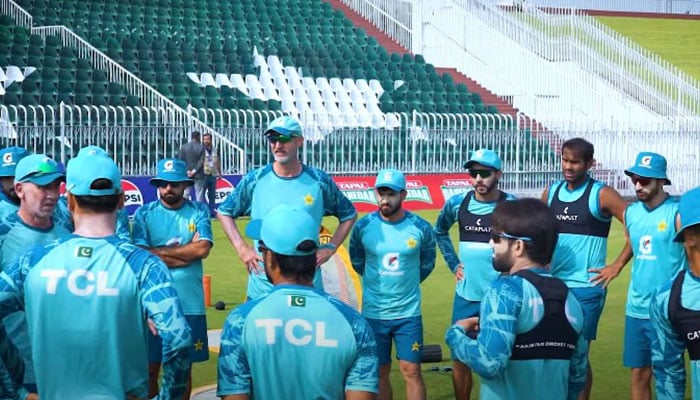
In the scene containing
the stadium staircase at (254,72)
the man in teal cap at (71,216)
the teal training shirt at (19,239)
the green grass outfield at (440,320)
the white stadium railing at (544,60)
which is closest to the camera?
the man in teal cap at (71,216)

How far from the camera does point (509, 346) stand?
15.1 feet

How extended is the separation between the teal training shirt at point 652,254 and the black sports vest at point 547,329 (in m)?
3.58

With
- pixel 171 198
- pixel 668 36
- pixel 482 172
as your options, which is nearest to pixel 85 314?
pixel 171 198

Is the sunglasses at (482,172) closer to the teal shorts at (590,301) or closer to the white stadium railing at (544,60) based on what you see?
the teal shorts at (590,301)

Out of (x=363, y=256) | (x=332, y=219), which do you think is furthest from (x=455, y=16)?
(x=363, y=256)

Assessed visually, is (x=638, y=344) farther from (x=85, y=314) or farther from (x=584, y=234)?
A: (x=85, y=314)

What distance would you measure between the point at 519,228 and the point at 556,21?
33006 millimetres

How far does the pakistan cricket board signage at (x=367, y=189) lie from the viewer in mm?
22469

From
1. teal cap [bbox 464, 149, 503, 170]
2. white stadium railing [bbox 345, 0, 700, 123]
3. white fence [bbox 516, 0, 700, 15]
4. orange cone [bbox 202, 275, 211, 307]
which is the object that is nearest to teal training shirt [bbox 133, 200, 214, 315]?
teal cap [bbox 464, 149, 503, 170]

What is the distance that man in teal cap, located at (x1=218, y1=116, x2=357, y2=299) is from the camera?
7.70 metres

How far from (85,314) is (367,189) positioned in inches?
808

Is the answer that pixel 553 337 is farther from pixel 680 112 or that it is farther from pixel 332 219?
pixel 680 112

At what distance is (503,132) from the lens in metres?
28.7

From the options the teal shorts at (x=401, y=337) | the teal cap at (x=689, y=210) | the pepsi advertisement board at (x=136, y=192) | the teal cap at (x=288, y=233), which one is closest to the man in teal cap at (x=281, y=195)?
the teal shorts at (x=401, y=337)
